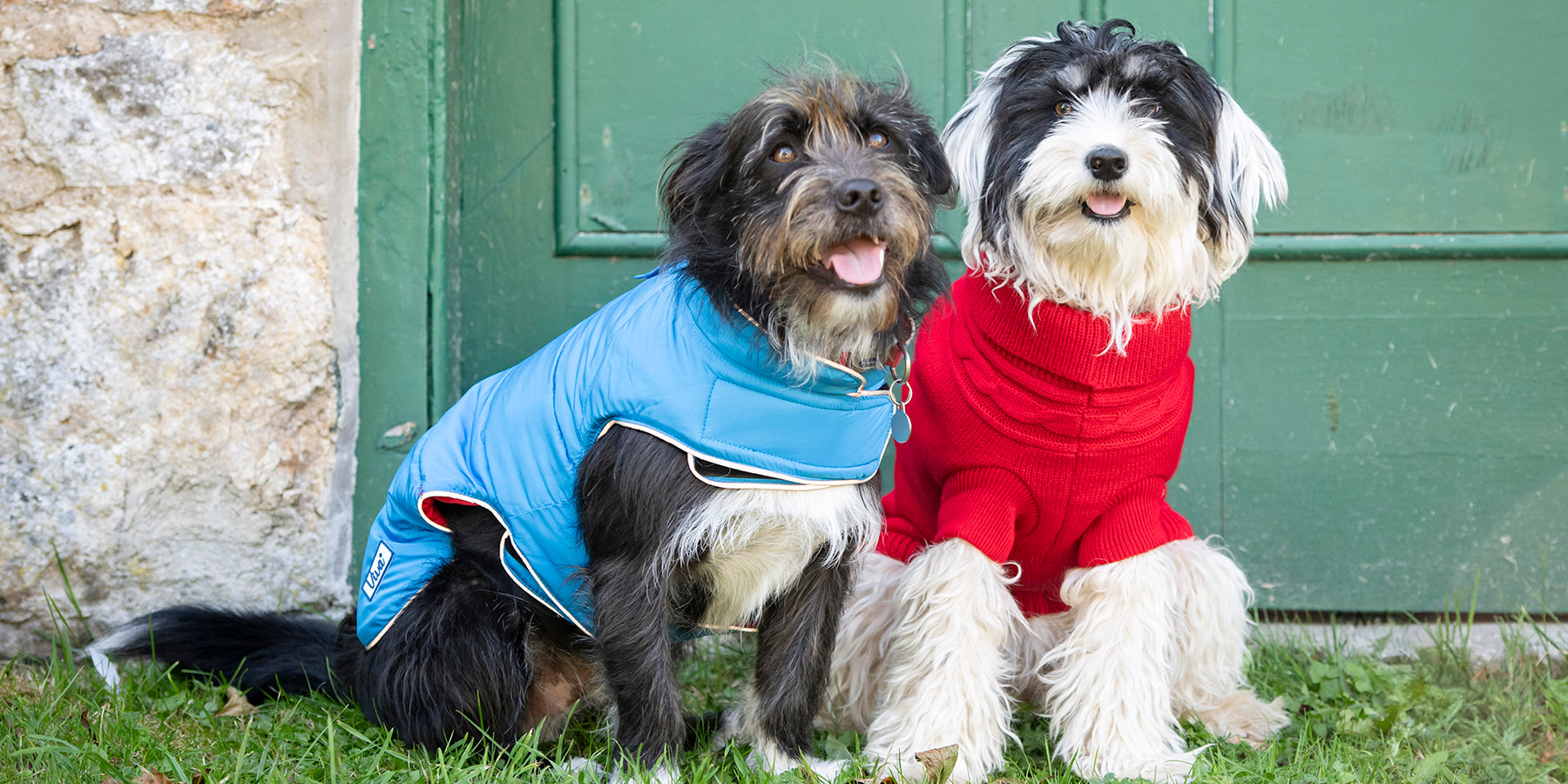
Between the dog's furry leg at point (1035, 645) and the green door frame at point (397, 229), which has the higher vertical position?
the green door frame at point (397, 229)

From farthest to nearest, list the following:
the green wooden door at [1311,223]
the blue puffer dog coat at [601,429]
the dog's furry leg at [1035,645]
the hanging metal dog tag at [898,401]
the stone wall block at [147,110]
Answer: the green wooden door at [1311,223]
the stone wall block at [147,110]
the dog's furry leg at [1035,645]
the hanging metal dog tag at [898,401]
the blue puffer dog coat at [601,429]

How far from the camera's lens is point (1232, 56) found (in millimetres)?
3246

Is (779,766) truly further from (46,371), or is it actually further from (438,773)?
(46,371)

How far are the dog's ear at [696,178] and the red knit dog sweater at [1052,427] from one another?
0.56 meters

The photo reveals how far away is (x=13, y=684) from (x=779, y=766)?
74.2 inches

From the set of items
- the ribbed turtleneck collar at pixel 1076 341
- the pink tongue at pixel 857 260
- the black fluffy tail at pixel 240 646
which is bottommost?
the black fluffy tail at pixel 240 646

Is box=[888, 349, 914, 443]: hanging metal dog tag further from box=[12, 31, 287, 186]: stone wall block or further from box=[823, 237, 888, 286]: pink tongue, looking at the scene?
box=[12, 31, 287, 186]: stone wall block

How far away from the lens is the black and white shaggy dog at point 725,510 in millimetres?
2010

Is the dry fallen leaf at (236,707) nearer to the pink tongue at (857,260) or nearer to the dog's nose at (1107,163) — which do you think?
the pink tongue at (857,260)

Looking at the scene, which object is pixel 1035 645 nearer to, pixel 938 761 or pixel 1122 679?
pixel 1122 679

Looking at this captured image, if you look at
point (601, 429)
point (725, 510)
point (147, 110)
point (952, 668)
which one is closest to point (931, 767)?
point (952, 668)

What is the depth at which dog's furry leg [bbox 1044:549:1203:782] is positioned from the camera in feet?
7.62

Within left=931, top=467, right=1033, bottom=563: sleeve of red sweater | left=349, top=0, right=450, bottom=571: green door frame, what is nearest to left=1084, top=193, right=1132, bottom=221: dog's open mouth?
left=931, top=467, right=1033, bottom=563: sleeve of red sweater

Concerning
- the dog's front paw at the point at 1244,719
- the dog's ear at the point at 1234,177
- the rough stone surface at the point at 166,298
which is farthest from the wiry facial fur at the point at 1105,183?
the rough stone surface at the point at 166,298
